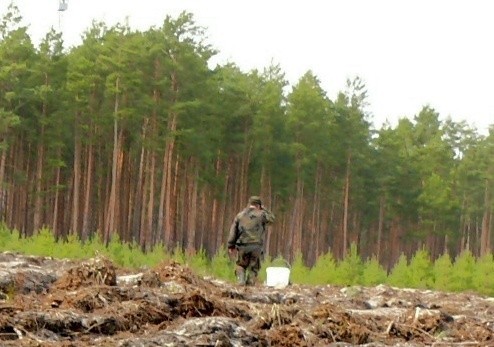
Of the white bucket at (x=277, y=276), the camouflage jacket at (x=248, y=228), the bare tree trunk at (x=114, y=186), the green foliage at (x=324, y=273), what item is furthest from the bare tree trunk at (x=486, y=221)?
the camouflage jacket at (x=248, y=228)

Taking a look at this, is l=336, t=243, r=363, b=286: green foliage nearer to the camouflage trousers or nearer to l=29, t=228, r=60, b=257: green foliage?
l=29, t=228, r=60, b=257: green foliage

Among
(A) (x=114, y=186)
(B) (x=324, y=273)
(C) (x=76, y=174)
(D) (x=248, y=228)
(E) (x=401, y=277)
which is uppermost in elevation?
(C) (x=76, y=174)

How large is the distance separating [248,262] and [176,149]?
116 ft

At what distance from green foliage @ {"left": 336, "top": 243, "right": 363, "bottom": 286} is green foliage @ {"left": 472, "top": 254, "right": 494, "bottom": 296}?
3743mm

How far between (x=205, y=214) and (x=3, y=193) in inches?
549

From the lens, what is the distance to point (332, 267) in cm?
2677

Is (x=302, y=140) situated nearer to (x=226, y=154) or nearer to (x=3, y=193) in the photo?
(x=226, y=154)

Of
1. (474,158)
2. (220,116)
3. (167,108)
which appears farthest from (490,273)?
(474,158)

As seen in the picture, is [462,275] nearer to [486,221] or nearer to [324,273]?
[324,273]

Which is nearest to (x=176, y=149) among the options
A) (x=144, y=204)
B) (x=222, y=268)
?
(x=144, y=204)

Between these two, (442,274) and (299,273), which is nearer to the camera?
(299,273)

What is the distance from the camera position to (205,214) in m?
60.1

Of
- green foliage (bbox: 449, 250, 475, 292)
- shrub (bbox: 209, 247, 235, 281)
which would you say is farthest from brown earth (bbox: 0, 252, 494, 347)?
green foliage (bbox: 449, 250, 475, 292)

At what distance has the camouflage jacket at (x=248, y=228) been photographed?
1560cm
